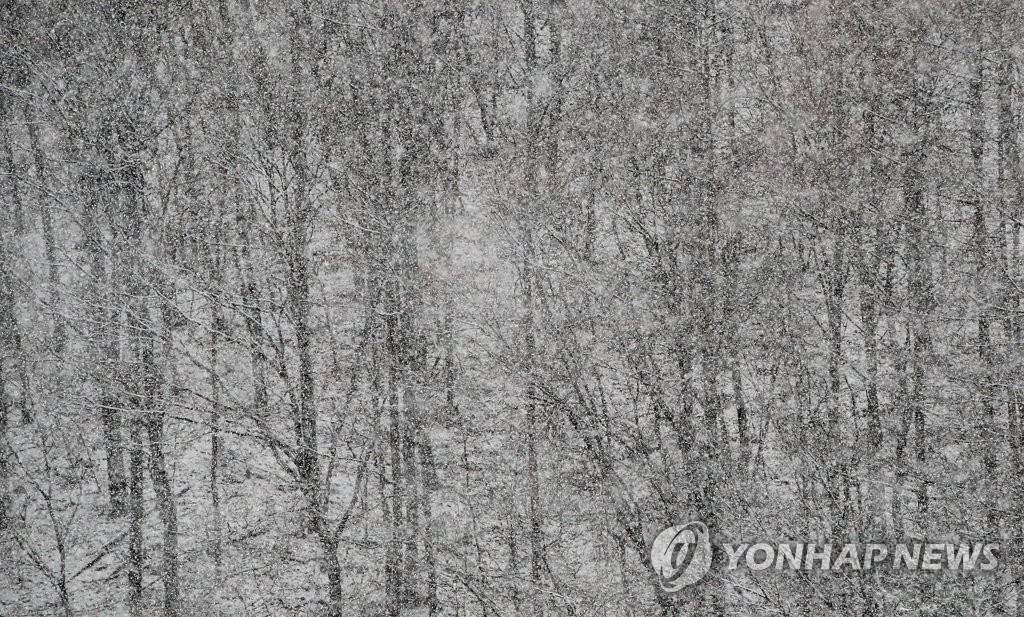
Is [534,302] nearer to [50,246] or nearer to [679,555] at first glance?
[679,555]

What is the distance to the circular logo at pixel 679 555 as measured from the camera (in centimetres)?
876

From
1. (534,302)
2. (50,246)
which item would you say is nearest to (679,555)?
(534,302)

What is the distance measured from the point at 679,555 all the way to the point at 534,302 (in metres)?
4.32

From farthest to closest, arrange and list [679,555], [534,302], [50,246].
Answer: [50,246], [534,302], [679,555]

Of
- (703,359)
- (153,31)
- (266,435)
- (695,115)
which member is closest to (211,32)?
(153,31)

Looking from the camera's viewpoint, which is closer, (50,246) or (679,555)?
(679,555)

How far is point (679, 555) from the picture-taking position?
8.96m

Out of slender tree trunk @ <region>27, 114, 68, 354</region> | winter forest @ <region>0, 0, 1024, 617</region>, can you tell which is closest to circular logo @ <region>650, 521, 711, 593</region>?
winter forest @ <region>0, 0, 1024, 617</region>

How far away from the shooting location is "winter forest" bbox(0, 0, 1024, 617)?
891 cm

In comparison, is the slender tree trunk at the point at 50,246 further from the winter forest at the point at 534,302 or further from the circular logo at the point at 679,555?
the circular logo at the point at 679,555

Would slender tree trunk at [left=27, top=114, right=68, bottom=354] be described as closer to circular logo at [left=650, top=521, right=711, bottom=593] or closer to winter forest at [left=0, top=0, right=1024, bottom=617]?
winter forest at [left=0, top=0, right=1024, bottom=617]

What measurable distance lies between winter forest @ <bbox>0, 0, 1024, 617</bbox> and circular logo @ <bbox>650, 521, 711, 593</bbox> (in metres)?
0.21

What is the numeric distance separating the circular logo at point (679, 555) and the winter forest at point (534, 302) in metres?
0.21

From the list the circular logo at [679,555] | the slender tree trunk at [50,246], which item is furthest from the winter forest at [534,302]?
the slender tree trunk at [50,246]
